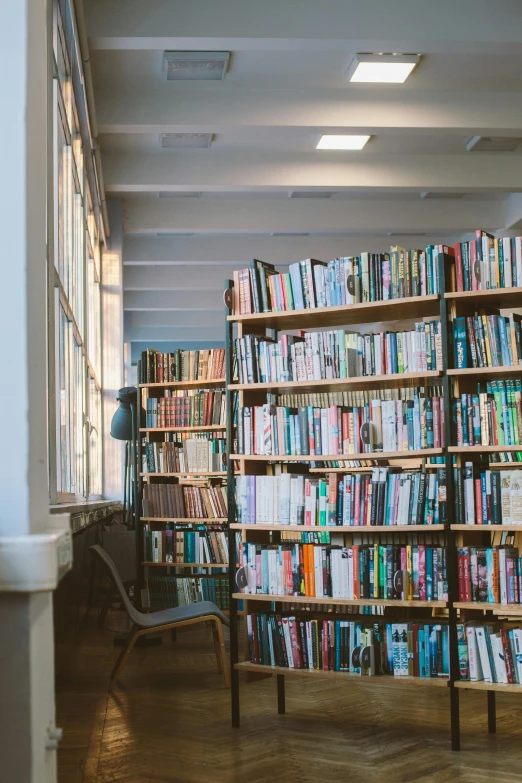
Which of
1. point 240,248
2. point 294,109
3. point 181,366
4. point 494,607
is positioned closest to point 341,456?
point 494,607

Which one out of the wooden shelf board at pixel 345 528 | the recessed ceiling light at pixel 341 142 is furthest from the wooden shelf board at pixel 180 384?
the wooden shelf board at pixel 345 528

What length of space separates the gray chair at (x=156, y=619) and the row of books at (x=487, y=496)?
1.88 meters

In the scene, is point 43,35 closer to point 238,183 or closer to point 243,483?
point 243,483

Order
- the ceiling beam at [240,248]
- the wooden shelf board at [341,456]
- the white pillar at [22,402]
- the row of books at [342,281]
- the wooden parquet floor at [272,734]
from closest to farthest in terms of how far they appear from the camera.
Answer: the white pillar at [22,402] → the wooden parquet floor at [272,734] → the wooden shelf board at [341,456] → the row of books at [342,281] → the ceiling beam at [240,248]

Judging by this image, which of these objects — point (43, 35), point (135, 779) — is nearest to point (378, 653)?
point (135, 779)

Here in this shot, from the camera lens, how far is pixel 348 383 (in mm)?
4363

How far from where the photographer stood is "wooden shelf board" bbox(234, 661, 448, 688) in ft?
13.3

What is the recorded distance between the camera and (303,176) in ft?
27.3

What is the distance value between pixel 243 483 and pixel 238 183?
433 cm

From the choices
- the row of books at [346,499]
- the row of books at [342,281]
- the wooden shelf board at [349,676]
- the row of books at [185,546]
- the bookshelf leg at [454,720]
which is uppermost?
the row of books at [342,281]

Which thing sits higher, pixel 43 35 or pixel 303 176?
pixel 303 176

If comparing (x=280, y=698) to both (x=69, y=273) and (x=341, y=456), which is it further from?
(x=69, y=273)

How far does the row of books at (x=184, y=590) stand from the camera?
24.2ft

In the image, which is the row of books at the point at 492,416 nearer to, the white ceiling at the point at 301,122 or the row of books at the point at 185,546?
the white ceiling at the point at 301,122
